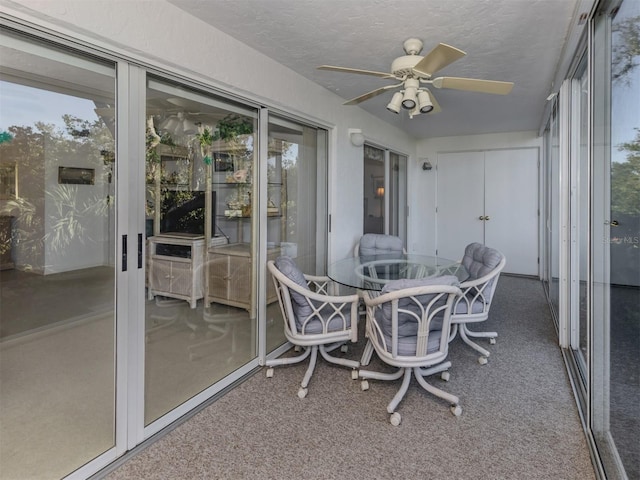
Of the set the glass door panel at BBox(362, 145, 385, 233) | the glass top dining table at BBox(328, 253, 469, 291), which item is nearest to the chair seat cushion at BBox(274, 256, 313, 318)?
the glass top dining table at BBox(328, 253, 469, 291)

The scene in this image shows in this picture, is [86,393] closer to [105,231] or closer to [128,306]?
[128,306]

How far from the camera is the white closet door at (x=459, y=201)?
21.5 feet

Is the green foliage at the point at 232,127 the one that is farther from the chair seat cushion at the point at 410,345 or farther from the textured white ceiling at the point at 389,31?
the chair seat cushion at the point at 410,345

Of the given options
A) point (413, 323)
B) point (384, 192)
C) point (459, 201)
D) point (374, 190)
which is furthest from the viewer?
point (459, 201)

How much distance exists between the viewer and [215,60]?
2.40 m

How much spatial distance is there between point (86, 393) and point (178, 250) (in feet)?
3.08

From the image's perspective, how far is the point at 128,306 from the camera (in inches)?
78.2

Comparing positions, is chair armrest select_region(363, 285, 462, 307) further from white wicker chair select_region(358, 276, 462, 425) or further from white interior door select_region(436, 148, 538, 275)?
white interior door select_region(436, 148, 538, 275)

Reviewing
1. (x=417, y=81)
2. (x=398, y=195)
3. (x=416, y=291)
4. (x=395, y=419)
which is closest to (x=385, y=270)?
(x=416, y=291)

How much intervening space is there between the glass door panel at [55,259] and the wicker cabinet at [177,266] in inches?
11.3

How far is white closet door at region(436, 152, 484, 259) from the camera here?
6.55m

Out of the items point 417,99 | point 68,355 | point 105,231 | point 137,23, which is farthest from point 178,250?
point 417,99

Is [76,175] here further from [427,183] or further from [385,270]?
[427,183]

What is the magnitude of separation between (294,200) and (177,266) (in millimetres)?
1397
